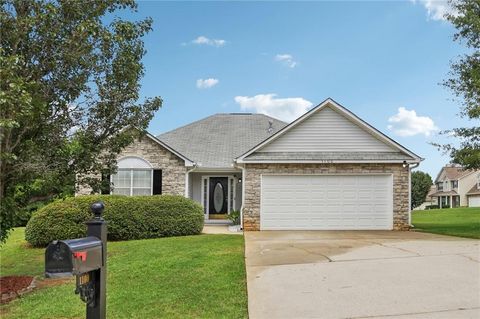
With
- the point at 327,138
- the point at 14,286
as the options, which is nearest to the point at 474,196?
the point at 327,138

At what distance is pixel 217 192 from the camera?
20.6 meters

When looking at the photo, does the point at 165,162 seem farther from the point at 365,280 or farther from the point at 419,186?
the point at 419,186

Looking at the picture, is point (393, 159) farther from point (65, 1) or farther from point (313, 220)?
point (65, 1)

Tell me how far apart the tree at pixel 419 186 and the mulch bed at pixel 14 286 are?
50064 millimetres

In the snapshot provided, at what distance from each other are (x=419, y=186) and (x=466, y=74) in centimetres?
3928

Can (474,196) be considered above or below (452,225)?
above

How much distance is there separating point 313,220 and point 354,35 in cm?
685

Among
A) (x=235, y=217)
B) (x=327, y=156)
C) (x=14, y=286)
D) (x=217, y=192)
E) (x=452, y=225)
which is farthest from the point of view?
(x=452, y=225)

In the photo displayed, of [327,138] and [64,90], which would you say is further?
[327,138]

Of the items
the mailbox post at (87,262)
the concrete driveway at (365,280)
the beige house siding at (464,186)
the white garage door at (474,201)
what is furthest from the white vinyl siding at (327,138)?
the beige house siding at (464,186)

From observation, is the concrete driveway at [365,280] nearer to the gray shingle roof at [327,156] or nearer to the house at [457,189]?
the gray shingle roof at [327,156]

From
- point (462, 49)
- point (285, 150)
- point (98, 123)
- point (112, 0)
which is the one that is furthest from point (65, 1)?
point (462, 49)

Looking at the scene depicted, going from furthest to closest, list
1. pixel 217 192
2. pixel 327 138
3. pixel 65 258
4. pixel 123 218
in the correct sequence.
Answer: pixel 217 192
pixel 327 138
pixel 123 218
pixel 65 258

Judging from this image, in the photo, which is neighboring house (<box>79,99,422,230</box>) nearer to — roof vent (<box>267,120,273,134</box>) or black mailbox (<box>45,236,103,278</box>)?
roof vent (<box>267,120,273,134</box>)
